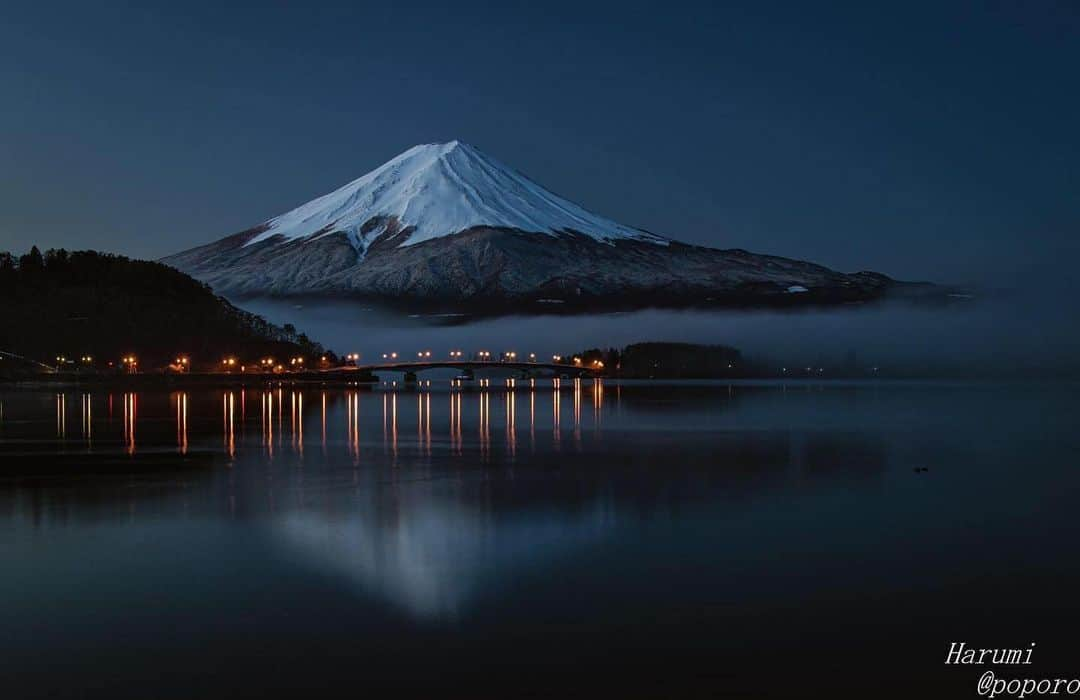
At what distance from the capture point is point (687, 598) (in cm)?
1321

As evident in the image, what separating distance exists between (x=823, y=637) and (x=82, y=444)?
30335mm

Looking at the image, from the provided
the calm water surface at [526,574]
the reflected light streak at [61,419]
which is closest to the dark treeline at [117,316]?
the reflected light streak at [61,419]

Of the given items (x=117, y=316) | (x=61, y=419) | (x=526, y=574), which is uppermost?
(x=117, y=316)

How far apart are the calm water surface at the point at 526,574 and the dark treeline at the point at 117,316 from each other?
376 ft

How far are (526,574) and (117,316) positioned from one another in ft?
458

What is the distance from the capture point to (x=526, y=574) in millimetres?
14570

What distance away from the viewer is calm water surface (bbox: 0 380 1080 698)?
10398 millimetres

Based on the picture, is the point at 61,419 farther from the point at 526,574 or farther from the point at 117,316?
the point at 117,316

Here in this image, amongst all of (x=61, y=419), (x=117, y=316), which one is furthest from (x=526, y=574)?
(x=117, y=316)

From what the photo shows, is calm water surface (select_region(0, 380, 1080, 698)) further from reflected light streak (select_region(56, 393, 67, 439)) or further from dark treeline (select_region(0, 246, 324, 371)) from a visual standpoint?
dark treeline (select_region(0, 246, 324, 371))

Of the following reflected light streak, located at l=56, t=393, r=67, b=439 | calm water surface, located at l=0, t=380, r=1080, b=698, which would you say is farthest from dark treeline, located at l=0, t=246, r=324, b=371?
calm water surface, located at l=0, t=380, r=1080, b=698

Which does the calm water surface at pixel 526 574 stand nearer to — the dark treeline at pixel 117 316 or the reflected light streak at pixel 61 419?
the reflected light streak at pixel 61 419

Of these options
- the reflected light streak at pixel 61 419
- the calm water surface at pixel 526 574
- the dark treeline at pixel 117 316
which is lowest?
the calm water surface at pixel 526 574

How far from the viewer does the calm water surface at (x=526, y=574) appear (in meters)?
10.4
